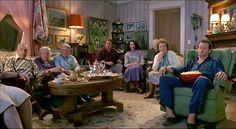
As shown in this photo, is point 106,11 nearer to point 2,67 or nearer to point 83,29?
point 83,29

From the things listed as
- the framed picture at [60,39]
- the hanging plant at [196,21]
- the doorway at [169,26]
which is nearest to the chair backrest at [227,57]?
the hanging plant at [196,21]

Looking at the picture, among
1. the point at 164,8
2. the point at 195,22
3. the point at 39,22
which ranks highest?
the point at 164,8

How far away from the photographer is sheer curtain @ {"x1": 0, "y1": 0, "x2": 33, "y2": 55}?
4723mm

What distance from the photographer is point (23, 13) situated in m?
5.04

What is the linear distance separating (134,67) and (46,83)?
2.06 metres

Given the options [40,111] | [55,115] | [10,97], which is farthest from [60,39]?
[10,97]

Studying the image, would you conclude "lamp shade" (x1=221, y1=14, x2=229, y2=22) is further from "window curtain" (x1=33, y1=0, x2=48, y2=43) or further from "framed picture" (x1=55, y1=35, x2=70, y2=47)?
"window curtain" (x1=33, y1=0, x2=48, y2=43)

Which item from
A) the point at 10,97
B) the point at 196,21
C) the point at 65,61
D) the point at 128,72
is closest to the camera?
the point at 10,97

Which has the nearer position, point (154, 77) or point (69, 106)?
point (69, 106)

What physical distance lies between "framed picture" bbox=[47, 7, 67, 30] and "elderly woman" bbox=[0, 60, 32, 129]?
3782 millimetres

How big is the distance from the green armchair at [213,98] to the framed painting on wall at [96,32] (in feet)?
13.7

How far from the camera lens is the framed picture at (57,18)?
19.0 ft

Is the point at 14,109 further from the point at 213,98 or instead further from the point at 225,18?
the point at 225,18

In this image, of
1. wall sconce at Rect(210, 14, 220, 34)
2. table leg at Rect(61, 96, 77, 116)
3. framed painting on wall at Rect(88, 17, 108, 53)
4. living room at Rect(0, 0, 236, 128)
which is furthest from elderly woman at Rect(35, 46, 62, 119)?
wall sconce at Rect(210, 14, 220, 34)
